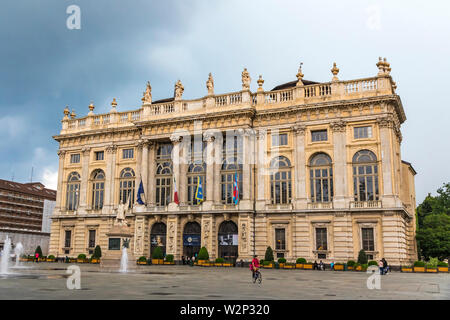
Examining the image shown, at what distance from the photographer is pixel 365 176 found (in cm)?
4338

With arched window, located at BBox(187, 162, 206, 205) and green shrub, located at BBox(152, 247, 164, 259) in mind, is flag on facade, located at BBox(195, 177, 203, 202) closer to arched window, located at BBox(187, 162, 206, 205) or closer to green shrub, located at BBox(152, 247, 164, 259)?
arched window, located at BBox(187, 162, 206, 205)

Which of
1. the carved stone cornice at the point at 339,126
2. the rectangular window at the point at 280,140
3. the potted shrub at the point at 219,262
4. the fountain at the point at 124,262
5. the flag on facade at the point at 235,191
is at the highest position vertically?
the carved stone cornice at the point at 339,126

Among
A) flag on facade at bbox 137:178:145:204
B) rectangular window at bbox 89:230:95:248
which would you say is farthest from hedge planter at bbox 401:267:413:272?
rectangular window at bbox 89:230:95:248

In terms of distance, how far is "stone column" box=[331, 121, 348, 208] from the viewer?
43.3m

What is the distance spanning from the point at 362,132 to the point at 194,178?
61.4ft

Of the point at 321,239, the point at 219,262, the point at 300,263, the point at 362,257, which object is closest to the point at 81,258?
the point at 219,262

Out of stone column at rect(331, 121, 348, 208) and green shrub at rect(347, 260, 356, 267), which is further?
stone column at rect(331, 121, 348, 208)

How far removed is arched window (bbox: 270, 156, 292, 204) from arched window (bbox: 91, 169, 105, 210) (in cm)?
2219

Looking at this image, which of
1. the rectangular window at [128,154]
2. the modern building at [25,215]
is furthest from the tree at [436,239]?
the modern building at [25,215]

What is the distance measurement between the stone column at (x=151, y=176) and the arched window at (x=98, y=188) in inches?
300

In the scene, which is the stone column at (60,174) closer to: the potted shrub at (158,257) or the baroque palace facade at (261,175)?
the baroque palace facade at (261,175)

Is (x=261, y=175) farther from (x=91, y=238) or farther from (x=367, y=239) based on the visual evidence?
(x=91, y=238)

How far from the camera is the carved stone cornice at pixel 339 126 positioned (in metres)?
44.5

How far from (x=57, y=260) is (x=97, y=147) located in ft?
48.4
